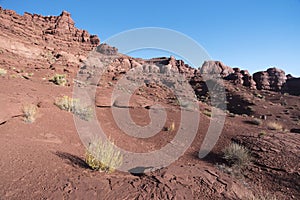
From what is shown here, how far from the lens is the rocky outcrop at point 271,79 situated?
1833 inches

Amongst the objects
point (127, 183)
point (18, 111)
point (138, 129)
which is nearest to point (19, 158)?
point (127, 183)

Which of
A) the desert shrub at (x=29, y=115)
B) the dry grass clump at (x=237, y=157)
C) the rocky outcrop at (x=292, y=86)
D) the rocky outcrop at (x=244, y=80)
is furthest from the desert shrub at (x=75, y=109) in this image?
the rocky outcrop at (x=292, y=86)

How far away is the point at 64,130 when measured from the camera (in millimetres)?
5793

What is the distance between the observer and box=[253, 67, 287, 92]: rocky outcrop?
46562mm

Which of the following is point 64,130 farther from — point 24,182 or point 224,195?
point 224,195

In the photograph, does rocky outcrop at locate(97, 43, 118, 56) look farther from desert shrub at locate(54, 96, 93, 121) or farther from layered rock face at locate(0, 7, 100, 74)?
desert shrub at locate(54, 96, 93, 121)

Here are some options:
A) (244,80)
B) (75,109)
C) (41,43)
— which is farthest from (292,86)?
(41,43)

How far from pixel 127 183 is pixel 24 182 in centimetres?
171

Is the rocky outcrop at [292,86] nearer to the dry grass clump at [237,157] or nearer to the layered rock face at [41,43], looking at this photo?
the dry grass clump at [237,157]

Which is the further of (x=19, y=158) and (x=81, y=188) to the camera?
(x=19, y=158)

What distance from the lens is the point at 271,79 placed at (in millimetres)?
48938

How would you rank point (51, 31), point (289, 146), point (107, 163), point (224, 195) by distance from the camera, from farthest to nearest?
1. point (51, 31)
2. point (289, 146)
3. point (107, 163)
4. point (224, 195)

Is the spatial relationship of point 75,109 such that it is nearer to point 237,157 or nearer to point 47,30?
point 237,157

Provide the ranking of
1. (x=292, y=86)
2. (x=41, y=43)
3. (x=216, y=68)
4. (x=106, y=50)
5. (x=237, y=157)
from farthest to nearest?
(x=216, y=68) < (x=106, y=50) < (x=292, y=86) < (x=41, y=43) < (x=237, y=157)
